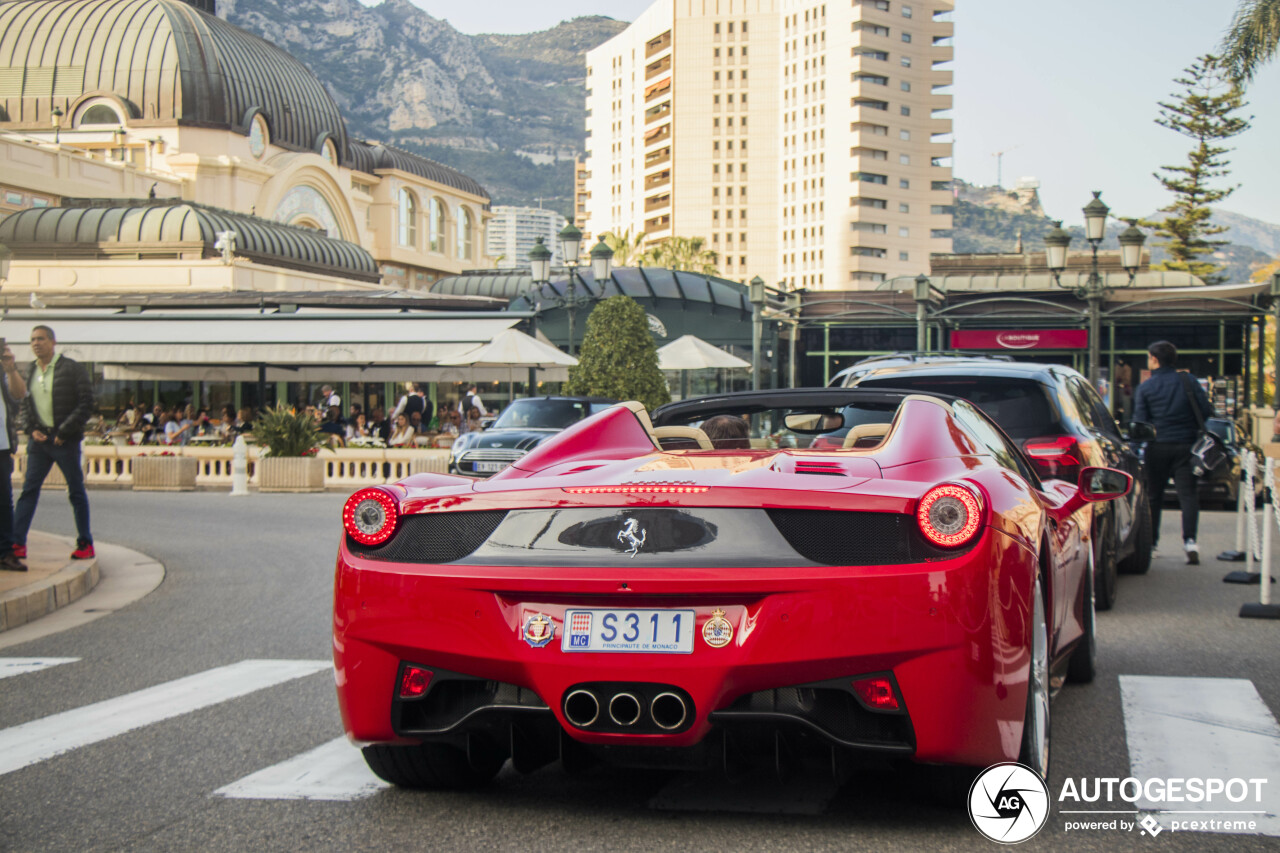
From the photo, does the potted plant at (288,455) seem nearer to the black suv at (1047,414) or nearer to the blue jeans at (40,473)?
the blue jeans at (40,473)

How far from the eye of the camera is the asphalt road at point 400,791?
11.6ft

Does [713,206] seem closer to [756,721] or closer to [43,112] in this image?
[43,112]

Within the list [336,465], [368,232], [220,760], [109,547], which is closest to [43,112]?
[368,232]

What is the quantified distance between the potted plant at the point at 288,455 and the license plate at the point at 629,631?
63.7 ft

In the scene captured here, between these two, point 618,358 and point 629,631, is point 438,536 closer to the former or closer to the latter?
point 629,631

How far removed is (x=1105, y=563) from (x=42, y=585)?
7044 mm

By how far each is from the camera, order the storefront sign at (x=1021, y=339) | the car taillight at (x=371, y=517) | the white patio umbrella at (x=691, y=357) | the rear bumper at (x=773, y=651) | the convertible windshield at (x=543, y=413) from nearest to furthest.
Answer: the rear bumper at (x=773, y=651)
the car taillight at (x=371, y=517)
the convertible windshield at (x=543, y=413)
the white patio umbrella at (x=691, y=357)
the storefront sign at (x=1021, y=339)

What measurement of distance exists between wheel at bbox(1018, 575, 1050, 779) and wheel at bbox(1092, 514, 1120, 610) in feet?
13.6


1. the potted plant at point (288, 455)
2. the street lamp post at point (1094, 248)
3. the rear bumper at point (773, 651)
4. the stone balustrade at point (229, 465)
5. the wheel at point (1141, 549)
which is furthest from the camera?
the street lamp post at point (1094, 248)

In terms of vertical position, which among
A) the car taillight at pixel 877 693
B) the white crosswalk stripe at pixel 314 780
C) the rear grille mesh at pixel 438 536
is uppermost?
the rear grille mesh at pixel 438 536

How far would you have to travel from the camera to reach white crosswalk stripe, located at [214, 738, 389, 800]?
4008mm

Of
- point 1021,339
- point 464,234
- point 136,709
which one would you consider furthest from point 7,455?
point 464,234

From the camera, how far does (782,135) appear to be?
134 m

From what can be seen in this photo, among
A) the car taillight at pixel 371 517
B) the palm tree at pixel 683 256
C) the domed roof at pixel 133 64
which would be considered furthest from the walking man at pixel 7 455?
the palm tree at pixel 683 256
